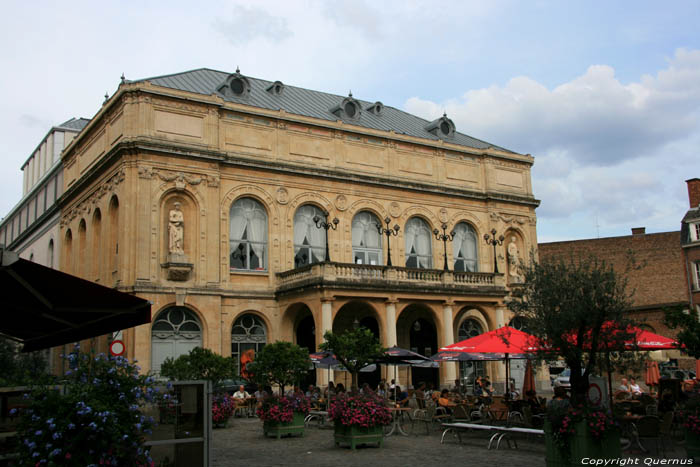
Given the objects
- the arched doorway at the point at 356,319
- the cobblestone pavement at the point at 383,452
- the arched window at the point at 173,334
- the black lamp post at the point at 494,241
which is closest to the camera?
the cobblestone pavement at the point at 383,452

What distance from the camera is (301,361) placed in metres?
22.6

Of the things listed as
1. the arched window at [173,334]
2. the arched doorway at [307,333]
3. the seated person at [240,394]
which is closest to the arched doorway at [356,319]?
the arched doorway at [307,333]

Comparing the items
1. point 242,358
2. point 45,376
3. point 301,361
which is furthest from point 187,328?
point 45,376

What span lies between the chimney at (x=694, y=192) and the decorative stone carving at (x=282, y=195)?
31.4 m

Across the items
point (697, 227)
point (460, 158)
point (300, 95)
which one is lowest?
point (697, 227)

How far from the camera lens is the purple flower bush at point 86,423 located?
24.5 ft

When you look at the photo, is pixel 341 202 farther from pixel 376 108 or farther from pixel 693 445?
pixel 693 445

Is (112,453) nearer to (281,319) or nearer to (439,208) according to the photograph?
(281,319)

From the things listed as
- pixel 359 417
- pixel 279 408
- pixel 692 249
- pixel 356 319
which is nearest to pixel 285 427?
pixel 279 408

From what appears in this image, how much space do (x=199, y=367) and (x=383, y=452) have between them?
9.29 m

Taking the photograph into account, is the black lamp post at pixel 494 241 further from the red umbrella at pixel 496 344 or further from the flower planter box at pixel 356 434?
the flower planter box at pixel 356 434

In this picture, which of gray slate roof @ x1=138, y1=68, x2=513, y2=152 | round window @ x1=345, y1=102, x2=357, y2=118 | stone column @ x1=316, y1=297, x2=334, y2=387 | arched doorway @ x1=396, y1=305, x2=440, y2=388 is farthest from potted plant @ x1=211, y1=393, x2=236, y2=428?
round window @ x1=345, y1=102, x2=357, y2=118

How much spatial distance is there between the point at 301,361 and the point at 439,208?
2014 centimetres

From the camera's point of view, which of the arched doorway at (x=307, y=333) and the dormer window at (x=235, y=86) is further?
the dormer window at (x=235, y=86)
